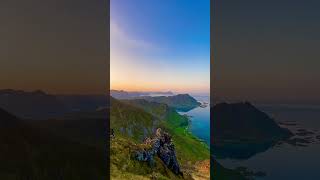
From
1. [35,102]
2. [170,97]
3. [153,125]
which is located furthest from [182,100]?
[35,102]

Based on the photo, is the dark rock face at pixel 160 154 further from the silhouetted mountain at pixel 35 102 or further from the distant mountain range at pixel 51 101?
the distant mountain range at pixel 51 101

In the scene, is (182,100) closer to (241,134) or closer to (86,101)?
(241,134)

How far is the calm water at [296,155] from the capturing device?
1474 inches

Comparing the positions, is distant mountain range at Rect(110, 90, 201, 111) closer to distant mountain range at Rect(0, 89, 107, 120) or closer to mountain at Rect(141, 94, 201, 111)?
mountain at Rect(141, 94, 201, 111)

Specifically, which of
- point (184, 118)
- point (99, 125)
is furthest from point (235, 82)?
point (184, 118)

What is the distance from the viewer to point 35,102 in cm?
4909

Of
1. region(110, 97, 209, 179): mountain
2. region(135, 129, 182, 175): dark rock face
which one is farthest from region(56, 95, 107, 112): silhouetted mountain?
region(110, 97, 209, 179): mountain

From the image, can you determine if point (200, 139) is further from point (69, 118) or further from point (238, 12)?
point (238, 12)

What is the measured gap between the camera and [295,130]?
43531 mm

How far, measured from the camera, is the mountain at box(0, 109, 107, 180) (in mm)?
45594

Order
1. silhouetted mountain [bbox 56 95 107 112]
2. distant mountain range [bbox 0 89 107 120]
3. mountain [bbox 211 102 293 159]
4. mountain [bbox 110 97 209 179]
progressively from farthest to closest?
mountain [bbox 110 97 209 179] → mountain [bbox 211 102 293 159] → silhouetted mountain [bbox 56 95 107 112] → distant mountain range [bbox 0 89 107 120]

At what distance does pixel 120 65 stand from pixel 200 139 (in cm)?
8346

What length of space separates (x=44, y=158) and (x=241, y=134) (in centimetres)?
3872

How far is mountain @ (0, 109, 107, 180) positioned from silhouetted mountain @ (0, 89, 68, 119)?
2.30m
